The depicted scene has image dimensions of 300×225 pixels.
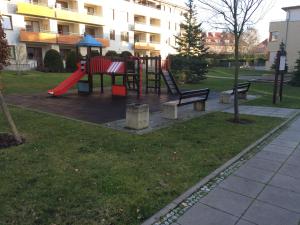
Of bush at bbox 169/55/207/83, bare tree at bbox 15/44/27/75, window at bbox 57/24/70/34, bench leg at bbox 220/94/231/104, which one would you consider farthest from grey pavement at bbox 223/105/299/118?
window at bbox 57/24/70/34

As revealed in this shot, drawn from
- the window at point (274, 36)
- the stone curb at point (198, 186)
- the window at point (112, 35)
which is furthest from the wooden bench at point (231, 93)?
the window at point (274, 36)

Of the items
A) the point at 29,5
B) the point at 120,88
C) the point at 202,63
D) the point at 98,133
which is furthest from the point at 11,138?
the point at 29,5

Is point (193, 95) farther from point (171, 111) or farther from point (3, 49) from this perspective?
point (3, 49)

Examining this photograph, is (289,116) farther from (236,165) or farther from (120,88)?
(120,88)

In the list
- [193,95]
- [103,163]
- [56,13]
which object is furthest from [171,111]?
[56,13]

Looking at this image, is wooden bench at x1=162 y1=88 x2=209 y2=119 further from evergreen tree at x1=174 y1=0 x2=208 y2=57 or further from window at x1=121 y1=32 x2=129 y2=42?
window at x1=121 y1=32 x2=129 y2=42

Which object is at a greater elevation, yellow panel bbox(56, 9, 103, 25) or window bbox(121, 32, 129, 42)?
yellow panel bbox(56, 9, 103, 25)

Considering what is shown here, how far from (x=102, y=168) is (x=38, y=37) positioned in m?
30.2

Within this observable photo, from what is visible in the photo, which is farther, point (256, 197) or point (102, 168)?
point (102, 168)

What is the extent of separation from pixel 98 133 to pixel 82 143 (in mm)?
884

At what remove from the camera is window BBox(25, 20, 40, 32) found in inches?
1283

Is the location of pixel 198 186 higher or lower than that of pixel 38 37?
lower

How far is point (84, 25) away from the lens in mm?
38062

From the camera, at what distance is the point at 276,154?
6.03 metres
